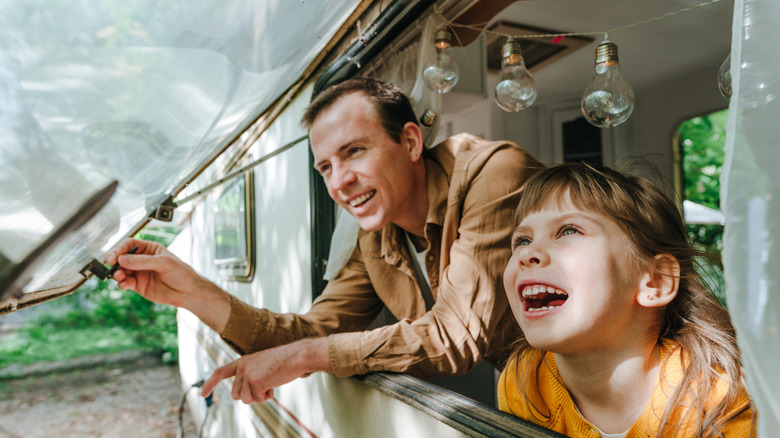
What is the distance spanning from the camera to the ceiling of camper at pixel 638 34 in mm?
3084

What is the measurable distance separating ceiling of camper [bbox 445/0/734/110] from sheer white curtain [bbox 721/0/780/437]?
2565mm

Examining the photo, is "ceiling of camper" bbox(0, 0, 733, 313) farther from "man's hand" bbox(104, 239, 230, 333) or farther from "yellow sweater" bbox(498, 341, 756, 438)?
"yellow sweater" bbox(498, 341, 756, 438)

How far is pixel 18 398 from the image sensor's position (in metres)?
8.11

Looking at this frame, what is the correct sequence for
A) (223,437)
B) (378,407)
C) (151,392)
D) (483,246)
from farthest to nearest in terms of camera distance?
1. (151,392)
2. (223,437)
3. (378,407)
4. (483,246)

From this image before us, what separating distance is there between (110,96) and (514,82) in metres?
1.22

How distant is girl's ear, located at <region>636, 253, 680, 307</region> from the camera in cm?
102

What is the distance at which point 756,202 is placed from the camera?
1.47ft

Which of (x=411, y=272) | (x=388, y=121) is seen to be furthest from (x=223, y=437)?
(x=388, y=121)

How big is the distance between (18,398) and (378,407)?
9.20 metres

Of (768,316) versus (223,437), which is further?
(223,437)

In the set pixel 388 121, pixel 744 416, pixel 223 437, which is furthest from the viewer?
pixel 223 437

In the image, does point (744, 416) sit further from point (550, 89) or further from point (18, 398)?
point (18, 398)

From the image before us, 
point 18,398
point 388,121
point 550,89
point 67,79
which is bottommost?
point 18,398

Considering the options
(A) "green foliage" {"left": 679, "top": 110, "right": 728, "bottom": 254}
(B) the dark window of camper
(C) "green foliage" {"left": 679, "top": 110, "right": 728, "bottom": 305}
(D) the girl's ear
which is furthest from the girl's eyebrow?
(A) "green foliage" {"left": 679, "top": 110, "right": 728, "bottom": 254}
